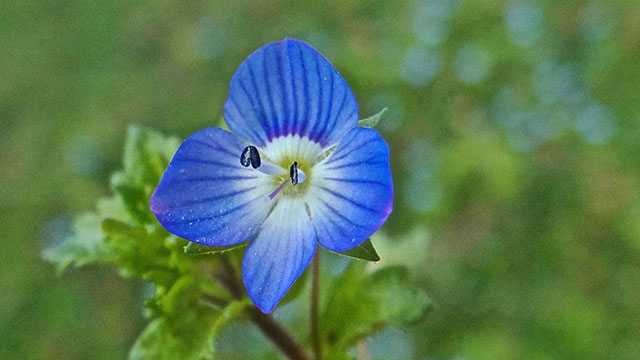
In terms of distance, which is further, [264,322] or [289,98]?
[264,322]

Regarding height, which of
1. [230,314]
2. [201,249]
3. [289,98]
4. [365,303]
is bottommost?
[365,303]

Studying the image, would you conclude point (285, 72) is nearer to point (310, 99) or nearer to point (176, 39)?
point (310, 99)

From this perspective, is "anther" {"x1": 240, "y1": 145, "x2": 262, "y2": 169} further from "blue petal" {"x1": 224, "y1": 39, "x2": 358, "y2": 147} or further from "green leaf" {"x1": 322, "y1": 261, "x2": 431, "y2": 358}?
"green leaf" {"x1": 322, "y1": 261, "x2": 431, "y2": 358}

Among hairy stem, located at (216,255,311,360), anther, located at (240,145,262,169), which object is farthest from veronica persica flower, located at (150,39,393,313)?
hairy stem, located at (216,255,311,360)

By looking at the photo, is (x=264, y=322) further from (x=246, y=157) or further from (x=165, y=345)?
(x=246, y=157)

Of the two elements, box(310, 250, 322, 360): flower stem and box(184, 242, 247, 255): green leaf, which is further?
box(310, 250, 322, 360): flower stem

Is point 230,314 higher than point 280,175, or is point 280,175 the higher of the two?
point 280,175

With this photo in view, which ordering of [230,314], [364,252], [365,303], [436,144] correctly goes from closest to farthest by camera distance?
[364,252]
[230,314]
[365,303]
[436,144]

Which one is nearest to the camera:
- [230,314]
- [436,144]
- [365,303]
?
[230,314]

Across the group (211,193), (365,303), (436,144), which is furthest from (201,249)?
(436,144)
